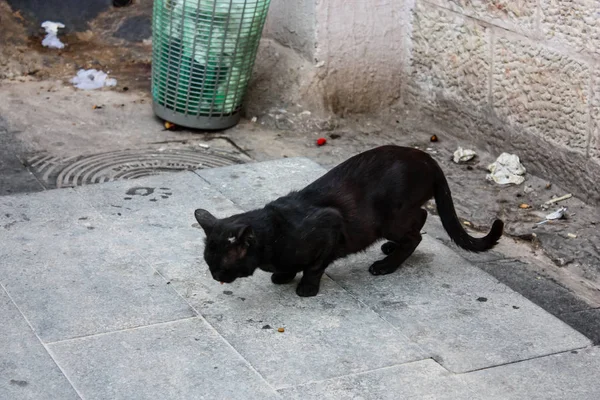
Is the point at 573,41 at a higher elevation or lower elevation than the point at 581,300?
higher

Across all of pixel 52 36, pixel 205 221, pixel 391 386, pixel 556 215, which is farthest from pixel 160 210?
pixel 52 36

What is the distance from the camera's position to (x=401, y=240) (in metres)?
4.53

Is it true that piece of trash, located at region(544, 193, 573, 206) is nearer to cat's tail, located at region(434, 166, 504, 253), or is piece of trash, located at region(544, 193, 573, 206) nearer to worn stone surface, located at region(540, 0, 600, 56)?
worn stone surface, located at region(540, 0, 600, 56)

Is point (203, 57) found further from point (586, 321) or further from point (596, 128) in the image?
point (586, 321)

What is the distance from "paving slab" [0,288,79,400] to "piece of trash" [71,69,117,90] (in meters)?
3.70

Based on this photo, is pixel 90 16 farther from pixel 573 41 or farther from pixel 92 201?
pixel 573 41

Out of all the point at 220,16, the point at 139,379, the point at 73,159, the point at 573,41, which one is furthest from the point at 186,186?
the point at 573,41

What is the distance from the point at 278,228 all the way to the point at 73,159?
7.82 ft

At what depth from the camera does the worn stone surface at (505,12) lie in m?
5.68

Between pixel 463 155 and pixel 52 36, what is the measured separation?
390 cm

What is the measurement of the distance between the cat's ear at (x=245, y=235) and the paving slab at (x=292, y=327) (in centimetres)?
39

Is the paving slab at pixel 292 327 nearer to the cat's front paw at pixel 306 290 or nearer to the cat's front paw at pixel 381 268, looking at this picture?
the cat's front paw at pixel 306 290

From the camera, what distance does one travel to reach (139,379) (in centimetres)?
357

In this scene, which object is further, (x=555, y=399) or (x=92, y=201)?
(x=92, y=201)
